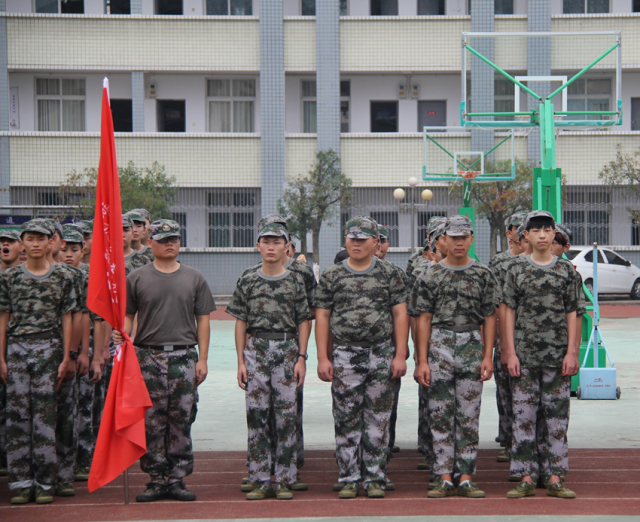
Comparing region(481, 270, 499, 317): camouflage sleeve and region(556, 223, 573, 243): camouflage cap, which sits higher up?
region(556, 223, 573, 243): camouflage cap

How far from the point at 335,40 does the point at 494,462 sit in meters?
20.4

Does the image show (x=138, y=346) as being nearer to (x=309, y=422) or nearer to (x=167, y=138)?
(x=309, y=422)

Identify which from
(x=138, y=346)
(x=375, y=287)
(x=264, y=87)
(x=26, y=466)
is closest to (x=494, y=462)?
(x=375, y=287)

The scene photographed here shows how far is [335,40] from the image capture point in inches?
990

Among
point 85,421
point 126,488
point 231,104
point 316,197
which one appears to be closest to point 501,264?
point 126,488

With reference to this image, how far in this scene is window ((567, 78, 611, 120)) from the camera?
25625 millimetres

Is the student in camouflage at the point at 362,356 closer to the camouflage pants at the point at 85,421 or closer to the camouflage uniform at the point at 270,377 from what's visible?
the camouflage uniform at the point at 270,377

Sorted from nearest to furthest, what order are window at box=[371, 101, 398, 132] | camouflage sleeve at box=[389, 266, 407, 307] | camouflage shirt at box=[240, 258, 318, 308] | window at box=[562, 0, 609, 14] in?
camouflage sleeve at box=[389, 266, 407, 307] < camouflage shirt at box=[240, 258, 318, 308] < window at box=[562, 0, 609, 14] < window at box=[371, 101, 398, 132]

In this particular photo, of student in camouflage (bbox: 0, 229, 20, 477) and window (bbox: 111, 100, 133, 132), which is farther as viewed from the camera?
window (bbox: 111, 100, 133, 132)

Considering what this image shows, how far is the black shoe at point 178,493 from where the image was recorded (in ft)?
18.1

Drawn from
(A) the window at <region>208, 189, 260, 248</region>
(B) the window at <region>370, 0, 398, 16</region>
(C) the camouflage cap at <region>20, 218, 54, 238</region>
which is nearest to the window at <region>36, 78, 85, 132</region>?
(A) the window at <region>208, 189, 260, 248</region>

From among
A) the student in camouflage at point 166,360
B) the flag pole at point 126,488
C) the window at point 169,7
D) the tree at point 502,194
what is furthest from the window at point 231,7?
the flag pole at point 126,488

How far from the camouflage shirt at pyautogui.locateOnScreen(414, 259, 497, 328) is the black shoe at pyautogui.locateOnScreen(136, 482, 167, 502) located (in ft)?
7.01

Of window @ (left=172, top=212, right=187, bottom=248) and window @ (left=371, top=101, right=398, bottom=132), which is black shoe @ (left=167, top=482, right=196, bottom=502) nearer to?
window @ (left=172, top=212, right=187, bottom=248)
